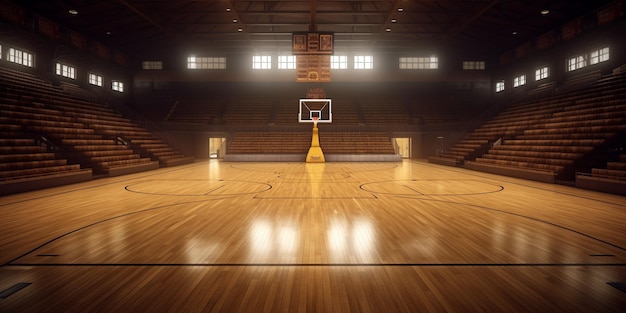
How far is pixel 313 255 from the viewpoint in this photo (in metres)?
2.42

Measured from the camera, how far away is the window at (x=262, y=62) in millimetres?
16969

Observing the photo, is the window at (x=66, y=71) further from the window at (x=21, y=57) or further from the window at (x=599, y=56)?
the window at (x=599, y=56)

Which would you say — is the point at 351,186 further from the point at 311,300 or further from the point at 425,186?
the point at 311,300

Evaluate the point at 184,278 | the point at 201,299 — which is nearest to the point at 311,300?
the point at 201,299

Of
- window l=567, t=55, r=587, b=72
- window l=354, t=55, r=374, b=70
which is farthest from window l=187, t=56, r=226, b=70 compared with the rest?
window l=567, t=55, r=587, b=72

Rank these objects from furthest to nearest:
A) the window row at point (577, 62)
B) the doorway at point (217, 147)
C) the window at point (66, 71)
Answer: the doorway at point (217, 147) → the window at point (66, 71) → the window row at point (577, 62)

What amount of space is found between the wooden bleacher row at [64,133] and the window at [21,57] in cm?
53

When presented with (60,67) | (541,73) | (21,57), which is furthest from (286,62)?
(541,73)

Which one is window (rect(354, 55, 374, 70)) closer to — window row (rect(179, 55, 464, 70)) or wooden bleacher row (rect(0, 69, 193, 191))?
window row (rect(179, 55, 464, 70))

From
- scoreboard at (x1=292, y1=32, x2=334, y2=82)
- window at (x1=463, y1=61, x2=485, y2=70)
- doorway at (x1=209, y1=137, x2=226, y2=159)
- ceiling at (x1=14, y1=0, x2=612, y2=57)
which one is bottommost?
doorway at (x1=209, y1=137, x2=226, y2=159)

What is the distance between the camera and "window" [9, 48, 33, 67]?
10.3 m

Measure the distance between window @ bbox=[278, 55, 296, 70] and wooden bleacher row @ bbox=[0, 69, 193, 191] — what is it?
7945mm

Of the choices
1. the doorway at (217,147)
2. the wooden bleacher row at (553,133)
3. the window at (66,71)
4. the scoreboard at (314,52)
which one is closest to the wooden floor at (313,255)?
the wooden bleacher row at (553,133)

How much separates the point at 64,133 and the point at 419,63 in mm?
15792
